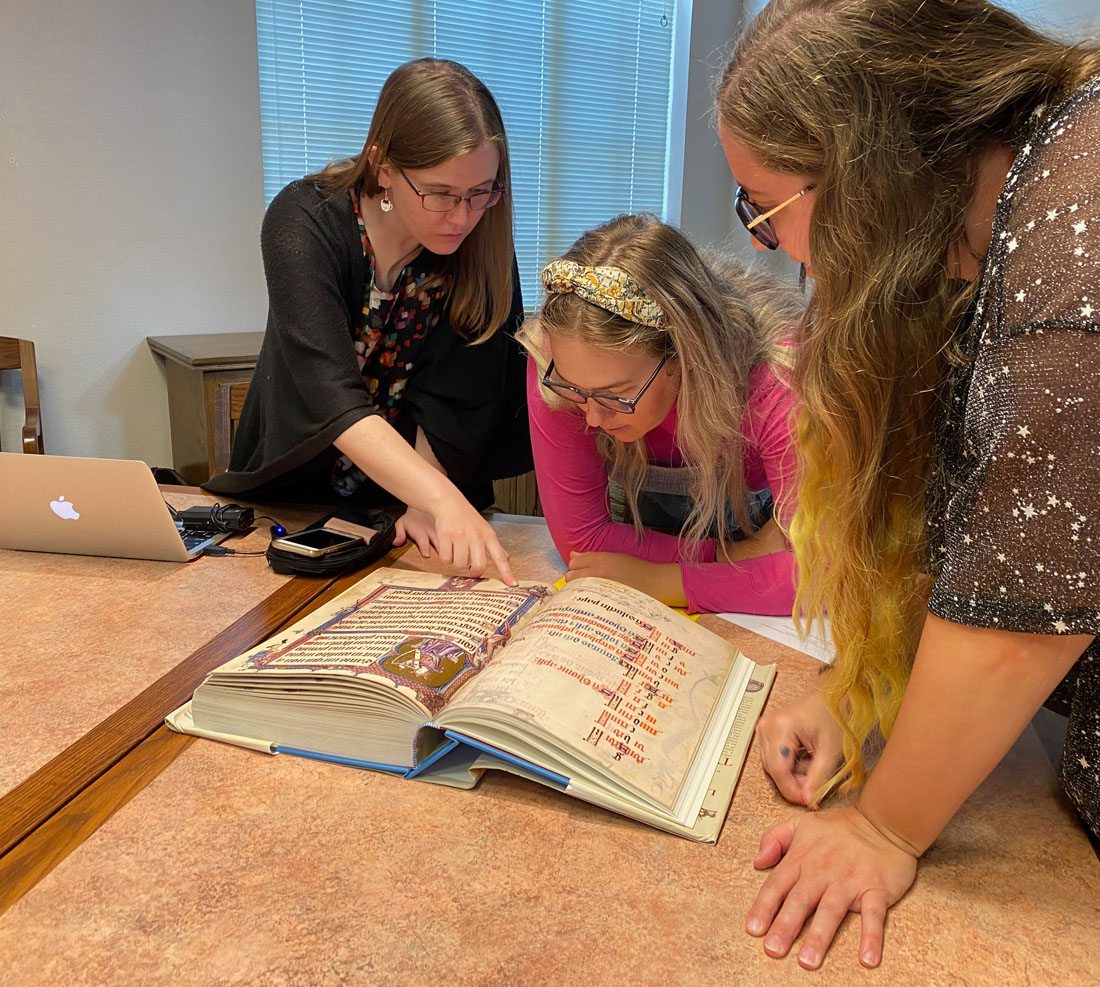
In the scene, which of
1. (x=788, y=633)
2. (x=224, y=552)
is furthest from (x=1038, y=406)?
(x=224, y=552)

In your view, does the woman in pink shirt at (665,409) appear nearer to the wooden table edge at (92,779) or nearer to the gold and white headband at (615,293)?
the gold and white headband at (615,293)

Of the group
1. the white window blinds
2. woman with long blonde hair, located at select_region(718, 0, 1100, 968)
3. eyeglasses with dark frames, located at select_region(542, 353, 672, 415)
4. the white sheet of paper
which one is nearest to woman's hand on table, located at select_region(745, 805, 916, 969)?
woman with long blonde hair, located at select_region(718, 0, 1100, 968)

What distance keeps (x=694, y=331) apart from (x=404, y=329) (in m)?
0.60

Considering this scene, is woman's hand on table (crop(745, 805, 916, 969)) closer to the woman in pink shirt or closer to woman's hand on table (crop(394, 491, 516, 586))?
the woman in pink shirt

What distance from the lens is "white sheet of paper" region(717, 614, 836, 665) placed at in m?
1.10

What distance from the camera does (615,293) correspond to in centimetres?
117

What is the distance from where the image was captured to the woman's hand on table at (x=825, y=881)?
0.64m

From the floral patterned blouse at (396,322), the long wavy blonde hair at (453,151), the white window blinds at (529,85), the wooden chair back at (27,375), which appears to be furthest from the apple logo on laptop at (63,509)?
the white window blinds at (529,85)

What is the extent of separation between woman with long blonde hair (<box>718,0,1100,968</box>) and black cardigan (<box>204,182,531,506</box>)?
0.81 metres

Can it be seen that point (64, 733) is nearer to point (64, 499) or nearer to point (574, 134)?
point (64, 499)

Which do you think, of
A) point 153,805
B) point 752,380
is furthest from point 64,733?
point 752,380

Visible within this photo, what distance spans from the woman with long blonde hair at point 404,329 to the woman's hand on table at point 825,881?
0.56 meters

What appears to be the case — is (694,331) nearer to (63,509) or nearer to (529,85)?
(63,509)

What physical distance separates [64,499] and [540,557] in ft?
2.22
